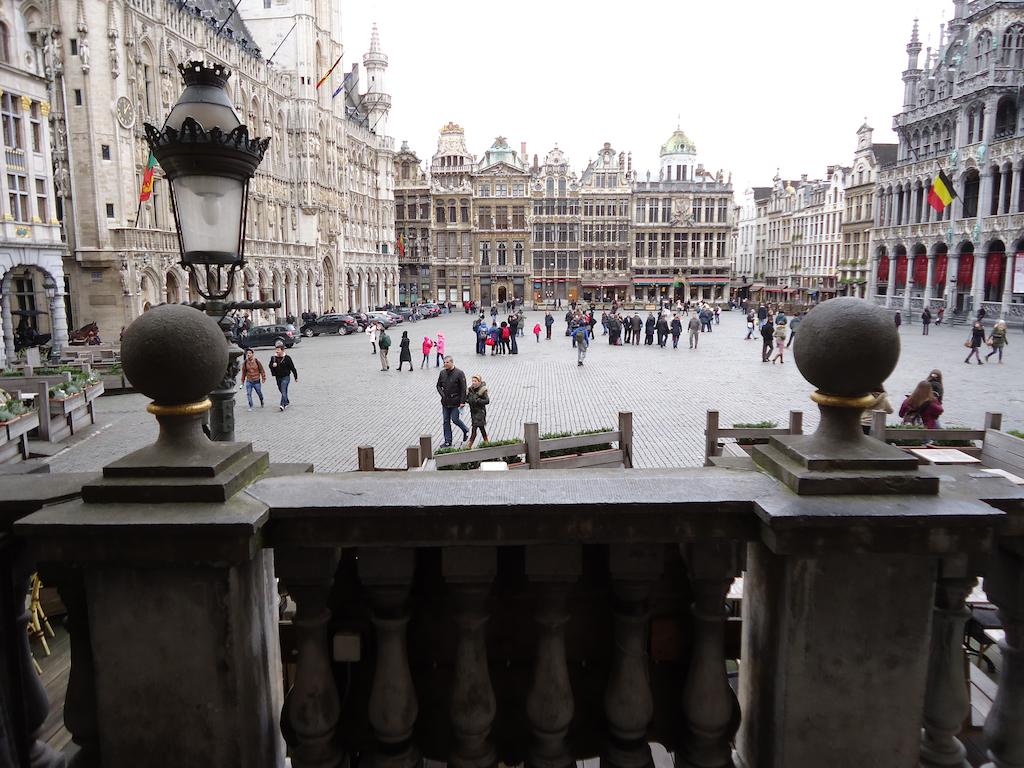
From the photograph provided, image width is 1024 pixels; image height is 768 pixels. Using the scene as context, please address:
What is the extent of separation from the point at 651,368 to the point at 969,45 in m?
41.5

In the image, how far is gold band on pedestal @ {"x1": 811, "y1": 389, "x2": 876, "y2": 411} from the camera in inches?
84.4

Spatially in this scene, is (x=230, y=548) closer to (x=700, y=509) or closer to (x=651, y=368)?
(x=700, y=509)

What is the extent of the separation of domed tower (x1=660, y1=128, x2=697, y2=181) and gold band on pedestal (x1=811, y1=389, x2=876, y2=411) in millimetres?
95953

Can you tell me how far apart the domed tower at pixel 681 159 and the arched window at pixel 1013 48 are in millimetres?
45144

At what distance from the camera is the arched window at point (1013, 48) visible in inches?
1881

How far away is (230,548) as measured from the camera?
1992 millimetres

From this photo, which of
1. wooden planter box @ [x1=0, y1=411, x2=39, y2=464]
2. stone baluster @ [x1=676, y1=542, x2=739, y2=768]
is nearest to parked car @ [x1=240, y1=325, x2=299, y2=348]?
wooden planter box @ [x1=0, y1=411, x2=39, y2=464]

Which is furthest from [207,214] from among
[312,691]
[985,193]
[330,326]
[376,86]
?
[376,86]

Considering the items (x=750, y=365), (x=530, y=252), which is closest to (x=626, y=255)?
(x=530, y=252)

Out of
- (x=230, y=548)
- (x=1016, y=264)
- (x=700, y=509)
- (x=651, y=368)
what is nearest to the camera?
(x=230, y=548)

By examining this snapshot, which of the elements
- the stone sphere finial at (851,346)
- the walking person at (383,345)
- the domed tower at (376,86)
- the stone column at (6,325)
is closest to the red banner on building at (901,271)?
the walking person at (383,345)

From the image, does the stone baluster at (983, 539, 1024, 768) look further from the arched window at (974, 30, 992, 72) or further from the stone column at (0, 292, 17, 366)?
the arched window at (974, 30, 992, 72)

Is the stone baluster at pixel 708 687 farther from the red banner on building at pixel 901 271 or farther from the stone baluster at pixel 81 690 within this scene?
the red banner on building at pixel 901 271

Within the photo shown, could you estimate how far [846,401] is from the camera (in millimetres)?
2156
